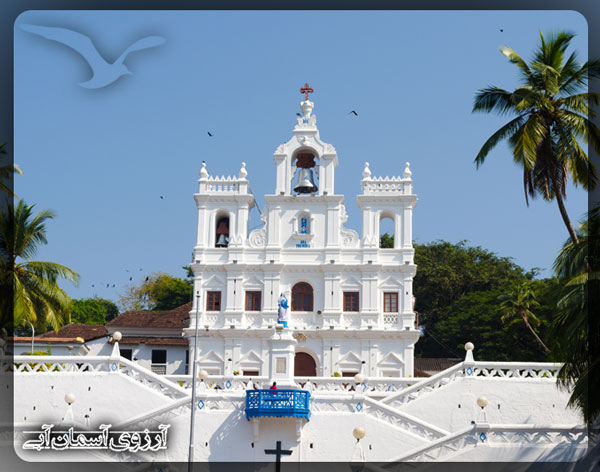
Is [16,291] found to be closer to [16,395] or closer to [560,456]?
[16,395]

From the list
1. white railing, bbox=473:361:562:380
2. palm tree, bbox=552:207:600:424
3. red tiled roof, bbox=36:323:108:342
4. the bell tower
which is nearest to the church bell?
the bell tower

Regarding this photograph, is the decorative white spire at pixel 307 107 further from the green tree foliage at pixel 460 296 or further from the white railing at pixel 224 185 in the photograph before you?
the green tree foliage at pixel 460 296

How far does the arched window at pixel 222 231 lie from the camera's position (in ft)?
154

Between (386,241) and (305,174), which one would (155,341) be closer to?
(305,174)

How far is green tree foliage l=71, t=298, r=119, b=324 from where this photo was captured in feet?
249

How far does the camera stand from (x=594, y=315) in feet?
73.3

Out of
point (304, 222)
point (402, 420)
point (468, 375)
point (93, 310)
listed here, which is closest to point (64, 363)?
point (402, 420)

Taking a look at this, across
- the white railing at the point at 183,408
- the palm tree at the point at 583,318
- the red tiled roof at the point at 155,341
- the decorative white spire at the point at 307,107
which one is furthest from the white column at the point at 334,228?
the palm tree at the point at 583,318

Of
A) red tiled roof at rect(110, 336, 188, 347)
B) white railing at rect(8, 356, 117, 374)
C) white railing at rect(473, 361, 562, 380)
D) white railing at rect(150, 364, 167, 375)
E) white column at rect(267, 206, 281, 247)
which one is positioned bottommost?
white railing at rect(8, 356, 117, 374)

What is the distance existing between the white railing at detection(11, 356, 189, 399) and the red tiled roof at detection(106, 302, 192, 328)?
18070 millimetres

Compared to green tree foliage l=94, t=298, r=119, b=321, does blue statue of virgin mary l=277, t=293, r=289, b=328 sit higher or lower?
lower

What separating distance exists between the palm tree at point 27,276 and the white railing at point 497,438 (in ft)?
47.1

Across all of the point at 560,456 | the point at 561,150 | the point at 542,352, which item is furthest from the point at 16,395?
the point at 542,352

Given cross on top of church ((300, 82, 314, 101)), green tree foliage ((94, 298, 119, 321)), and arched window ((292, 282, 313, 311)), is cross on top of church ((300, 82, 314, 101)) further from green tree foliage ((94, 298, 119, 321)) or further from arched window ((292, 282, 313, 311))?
green tree foliage ((94, 298, 119, 321))
